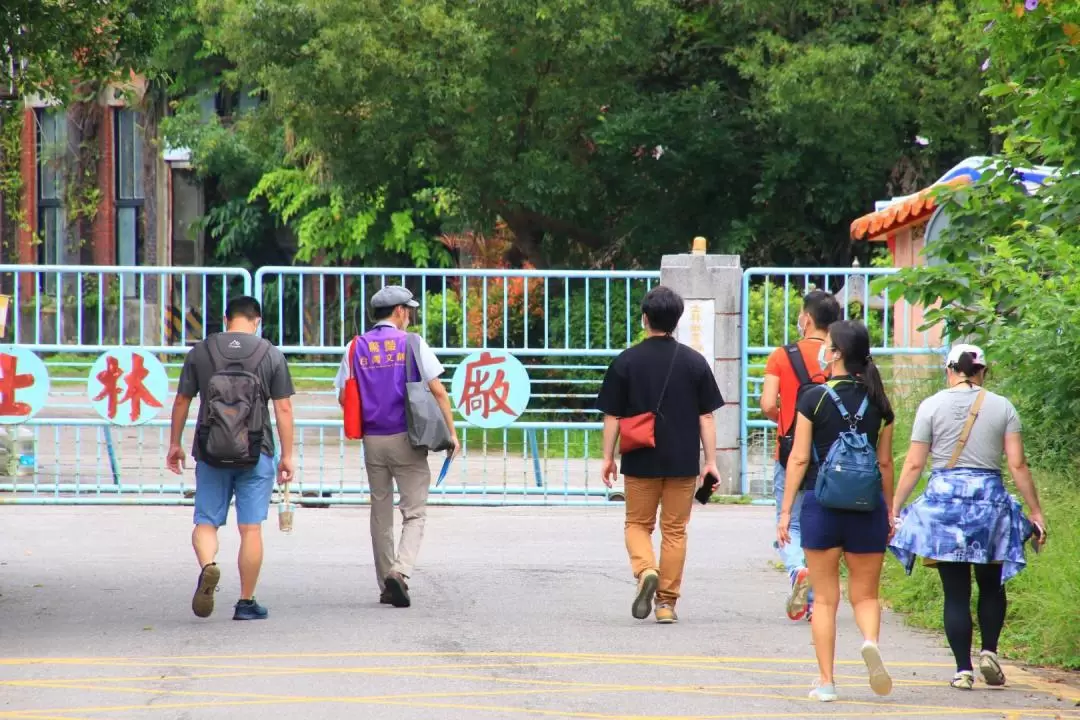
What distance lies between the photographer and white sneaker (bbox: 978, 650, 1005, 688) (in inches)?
278

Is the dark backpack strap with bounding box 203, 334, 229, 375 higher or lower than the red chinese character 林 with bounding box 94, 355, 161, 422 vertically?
higher

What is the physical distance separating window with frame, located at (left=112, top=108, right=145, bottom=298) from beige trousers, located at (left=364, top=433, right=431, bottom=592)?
27.7 m

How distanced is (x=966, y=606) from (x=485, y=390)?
6465mm

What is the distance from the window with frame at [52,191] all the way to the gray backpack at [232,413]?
28.1 m

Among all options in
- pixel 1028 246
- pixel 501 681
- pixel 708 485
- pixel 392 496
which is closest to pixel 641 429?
pixel 708 485

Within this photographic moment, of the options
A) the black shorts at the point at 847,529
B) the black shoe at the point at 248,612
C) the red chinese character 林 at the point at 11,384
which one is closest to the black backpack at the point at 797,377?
the black shorts at the point at 847,529

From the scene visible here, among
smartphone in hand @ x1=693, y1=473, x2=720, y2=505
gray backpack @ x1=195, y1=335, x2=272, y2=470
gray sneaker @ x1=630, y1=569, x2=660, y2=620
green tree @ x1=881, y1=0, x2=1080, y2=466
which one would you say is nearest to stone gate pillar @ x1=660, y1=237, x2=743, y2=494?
green tree @ x1=881, y1=0, x2=1080, y2=466

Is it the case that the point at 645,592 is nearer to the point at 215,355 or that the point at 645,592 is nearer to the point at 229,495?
the point at 229,495

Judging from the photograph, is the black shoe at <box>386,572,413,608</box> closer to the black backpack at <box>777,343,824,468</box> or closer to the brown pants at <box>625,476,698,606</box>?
the brown pants at <box>625,476,698,606</box>

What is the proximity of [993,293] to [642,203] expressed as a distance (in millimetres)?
14665

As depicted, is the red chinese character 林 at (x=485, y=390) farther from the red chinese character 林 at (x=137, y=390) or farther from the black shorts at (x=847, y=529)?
the black shorts at (x=847, y=529)

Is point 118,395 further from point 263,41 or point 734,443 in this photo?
point 263,41

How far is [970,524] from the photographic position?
6.96 m

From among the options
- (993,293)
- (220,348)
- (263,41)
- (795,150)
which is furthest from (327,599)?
(795,150)
